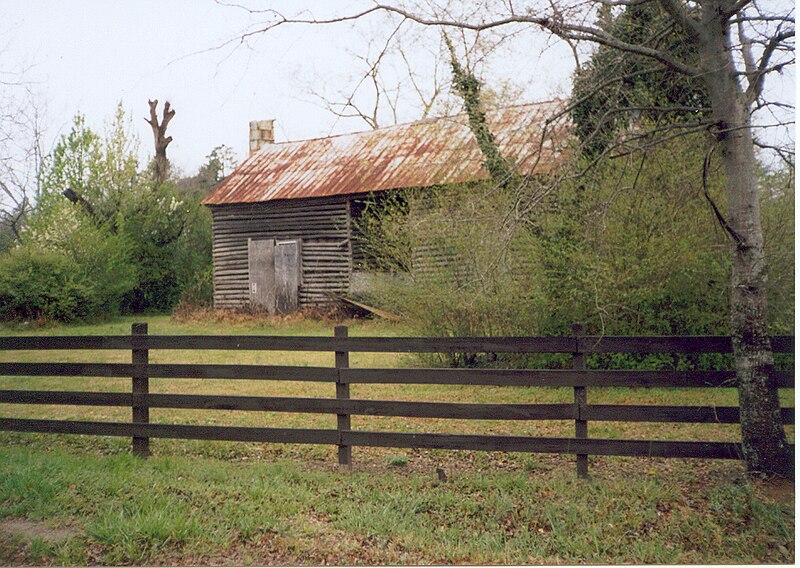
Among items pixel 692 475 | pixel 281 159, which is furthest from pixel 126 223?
pixel 692 475

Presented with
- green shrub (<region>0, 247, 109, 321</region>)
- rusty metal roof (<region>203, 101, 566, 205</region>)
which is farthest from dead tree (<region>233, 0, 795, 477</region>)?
rusty metal roof (<region>203, 101, 566, 205</region>)

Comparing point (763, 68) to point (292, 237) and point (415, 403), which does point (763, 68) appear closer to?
point (415, 403)

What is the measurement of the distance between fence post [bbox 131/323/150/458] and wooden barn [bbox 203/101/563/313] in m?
8.50

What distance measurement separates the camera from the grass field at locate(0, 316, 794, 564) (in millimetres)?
3986

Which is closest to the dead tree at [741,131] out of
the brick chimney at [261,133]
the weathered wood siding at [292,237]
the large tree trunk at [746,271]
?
the large tree trunk at [746,271]

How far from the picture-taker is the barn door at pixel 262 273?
1661 centimetres

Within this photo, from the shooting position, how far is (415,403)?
5.43 m

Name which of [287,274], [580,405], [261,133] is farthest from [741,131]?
[261,133]

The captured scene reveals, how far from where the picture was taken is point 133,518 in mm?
4121

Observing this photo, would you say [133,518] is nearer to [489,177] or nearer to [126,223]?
[489,177]

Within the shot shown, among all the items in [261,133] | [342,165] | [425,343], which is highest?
[261,133]

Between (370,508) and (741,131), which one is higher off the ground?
(741,131)

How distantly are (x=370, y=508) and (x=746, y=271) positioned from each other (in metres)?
3.13

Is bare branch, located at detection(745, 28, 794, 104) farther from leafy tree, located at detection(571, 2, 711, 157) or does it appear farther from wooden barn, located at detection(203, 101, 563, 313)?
wooden barn, located at detection(203, 101, 563, 313)
